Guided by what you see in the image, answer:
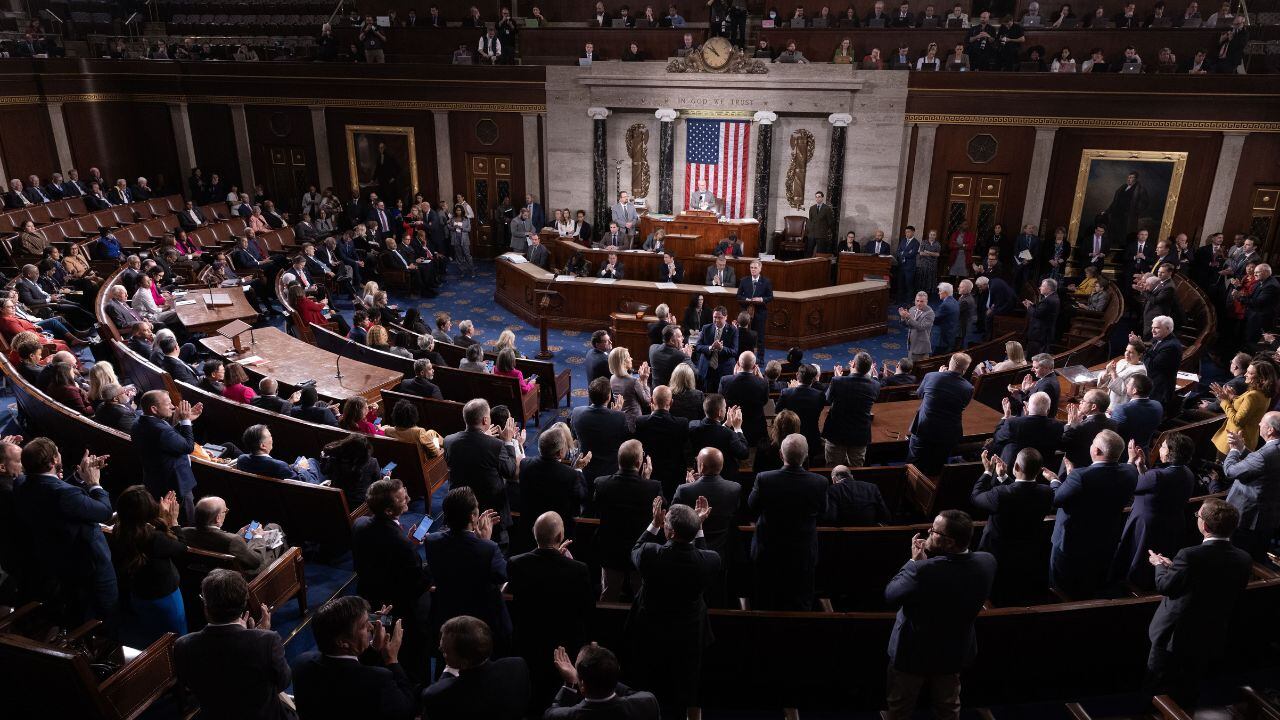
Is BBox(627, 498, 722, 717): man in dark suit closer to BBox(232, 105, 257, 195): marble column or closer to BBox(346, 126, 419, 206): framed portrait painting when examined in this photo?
BBox(346, 126, 419, 206): framed portrait painting

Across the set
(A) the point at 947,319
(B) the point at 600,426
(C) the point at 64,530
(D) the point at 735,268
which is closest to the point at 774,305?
(D) the point at 735,268

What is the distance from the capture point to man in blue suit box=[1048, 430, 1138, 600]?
4609 mm

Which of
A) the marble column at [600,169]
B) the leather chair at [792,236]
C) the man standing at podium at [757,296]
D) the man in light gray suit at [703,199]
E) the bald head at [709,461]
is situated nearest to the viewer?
the bald head at [709,461]

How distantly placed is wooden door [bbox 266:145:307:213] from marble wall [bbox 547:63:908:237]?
585 centimetres

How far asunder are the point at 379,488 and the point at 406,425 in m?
2.33

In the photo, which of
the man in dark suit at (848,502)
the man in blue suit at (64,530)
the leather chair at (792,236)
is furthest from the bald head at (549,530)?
the leather chair at (792,236)

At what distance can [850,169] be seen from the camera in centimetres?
1512

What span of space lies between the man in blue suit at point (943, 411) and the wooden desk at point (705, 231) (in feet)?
28.3

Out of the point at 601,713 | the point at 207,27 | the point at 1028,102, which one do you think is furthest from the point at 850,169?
the point at 207,27

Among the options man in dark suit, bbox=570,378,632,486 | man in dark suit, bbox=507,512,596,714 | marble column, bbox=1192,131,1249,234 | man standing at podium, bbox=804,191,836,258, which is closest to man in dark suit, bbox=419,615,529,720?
man in dark suit, bbox=507,512,596,714

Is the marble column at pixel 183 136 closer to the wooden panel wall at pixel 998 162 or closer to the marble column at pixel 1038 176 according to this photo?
the wooden panel wall at pixel 998 162

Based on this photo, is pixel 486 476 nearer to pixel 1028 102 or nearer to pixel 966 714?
pixel 966 714

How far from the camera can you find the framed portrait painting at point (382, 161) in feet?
57.0

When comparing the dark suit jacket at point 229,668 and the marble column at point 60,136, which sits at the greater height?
the marble column at point 60,136
